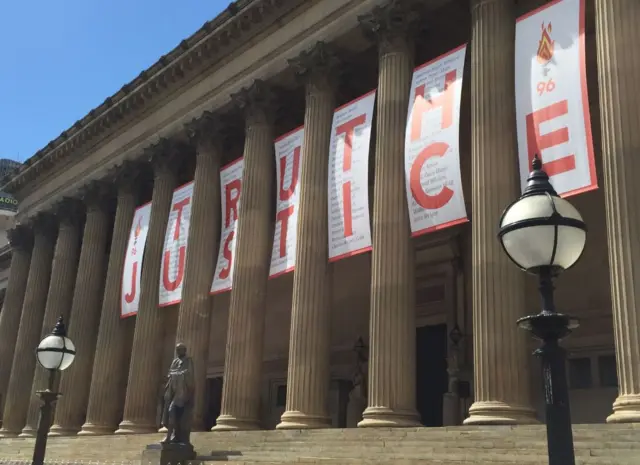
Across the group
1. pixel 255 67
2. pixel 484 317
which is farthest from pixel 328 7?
pixel 484 317

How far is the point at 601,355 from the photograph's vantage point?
2019 centimetres

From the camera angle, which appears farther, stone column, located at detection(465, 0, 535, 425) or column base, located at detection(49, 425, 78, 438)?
column base, located at detection(49, 425, 78, 438)

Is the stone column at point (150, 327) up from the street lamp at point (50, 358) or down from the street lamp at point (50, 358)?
up

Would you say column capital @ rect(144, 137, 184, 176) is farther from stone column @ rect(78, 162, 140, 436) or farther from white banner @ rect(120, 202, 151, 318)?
stone column @ rect(78, 162, 140, 436)

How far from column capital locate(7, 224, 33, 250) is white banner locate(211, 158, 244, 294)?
19542mm

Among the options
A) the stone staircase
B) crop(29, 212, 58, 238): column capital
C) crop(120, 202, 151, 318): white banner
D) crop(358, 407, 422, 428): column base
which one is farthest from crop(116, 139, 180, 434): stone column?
crop(358, 407, 422, 428): column base

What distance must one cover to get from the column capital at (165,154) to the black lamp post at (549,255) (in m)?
25.2

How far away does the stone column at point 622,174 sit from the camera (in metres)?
13.2

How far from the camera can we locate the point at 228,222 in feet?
82.1

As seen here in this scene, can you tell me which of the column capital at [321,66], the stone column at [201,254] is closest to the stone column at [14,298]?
the stone column at [201,254]

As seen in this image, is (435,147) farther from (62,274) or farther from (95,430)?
(62,274)

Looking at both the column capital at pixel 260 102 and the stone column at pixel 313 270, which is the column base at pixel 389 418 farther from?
the column capital at pixel 260 102

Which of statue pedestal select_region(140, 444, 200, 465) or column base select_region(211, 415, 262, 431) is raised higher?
column base select_region(211, 415, 262, 431)

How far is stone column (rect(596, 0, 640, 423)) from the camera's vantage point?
1325 cm
